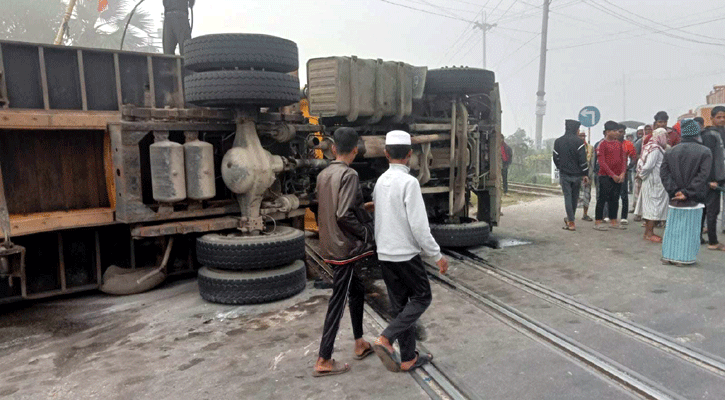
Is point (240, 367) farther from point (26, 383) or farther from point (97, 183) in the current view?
point (97, 183)

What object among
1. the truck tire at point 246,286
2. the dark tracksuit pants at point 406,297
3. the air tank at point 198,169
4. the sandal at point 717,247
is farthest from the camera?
the sandal at point 717,247

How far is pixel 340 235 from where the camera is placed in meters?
3.76

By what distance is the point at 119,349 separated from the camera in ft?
14.2

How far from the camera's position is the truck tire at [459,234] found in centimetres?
759

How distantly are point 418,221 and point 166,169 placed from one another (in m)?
3.12

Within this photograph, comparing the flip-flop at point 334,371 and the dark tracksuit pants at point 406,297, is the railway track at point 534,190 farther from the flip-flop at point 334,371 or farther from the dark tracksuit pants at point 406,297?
the flip-flop at point 334,371

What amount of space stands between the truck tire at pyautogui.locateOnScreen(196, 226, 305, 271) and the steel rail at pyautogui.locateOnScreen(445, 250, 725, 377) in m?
2.50

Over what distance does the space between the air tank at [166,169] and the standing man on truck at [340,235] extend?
227 centimetres

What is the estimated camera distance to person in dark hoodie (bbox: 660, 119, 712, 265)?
6.36 meters

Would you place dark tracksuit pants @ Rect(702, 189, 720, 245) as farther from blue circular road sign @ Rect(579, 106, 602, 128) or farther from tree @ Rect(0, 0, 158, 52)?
tree @ Rect(0, 0, 158, 52)

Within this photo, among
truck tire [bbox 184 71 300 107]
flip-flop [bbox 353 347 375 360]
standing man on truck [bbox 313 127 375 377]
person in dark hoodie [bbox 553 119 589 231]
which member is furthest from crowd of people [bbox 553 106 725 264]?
truck tire [bbox 184 71 300 107]

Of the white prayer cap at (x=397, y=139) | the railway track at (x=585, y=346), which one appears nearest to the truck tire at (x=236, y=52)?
the white prayer cap at (x=397, y=139)

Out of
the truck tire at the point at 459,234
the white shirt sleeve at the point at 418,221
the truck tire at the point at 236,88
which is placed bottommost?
the truck tire at the point at 459,234

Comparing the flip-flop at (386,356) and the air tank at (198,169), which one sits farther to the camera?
the air tank at (198,169)
